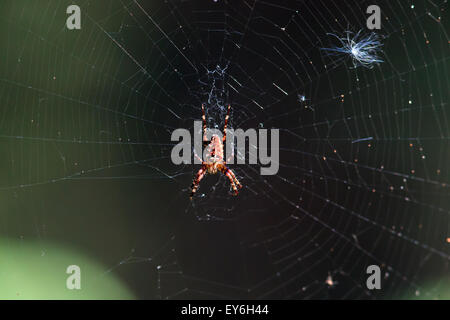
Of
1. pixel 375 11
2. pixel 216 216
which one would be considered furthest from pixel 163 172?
pixel 375 11

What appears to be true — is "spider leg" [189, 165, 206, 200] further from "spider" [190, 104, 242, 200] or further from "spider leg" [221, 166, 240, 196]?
"spider leg" [221, 166, 240, 196]

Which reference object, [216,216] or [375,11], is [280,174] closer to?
[216,216]

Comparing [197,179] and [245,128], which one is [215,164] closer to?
[197,179]

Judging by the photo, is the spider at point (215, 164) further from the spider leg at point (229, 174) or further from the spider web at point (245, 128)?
the spider web at point (245, 128)

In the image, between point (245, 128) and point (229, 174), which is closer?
point (245, 128)

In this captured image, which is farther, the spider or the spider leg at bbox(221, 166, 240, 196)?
the spider leg at bbox(221, 166, 240, 196)

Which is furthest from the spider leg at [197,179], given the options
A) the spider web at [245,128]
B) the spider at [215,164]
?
the spider web at [245,128]

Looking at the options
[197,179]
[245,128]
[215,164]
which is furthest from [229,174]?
[245,128]

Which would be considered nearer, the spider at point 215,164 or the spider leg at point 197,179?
the spider at point 215,164

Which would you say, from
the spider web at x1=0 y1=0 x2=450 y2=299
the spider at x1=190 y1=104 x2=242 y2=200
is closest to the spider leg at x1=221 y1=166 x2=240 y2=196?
the spider at x1=190 y1=104 x2=242 y2=200
